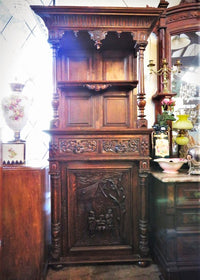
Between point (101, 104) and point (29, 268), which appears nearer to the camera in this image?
point (29, 268)

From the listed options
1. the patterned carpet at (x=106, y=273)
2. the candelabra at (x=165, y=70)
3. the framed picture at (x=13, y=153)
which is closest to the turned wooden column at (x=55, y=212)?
the patterned carpet at (x=106, y=273)

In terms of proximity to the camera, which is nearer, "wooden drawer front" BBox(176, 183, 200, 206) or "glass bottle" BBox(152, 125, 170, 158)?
"wooden drawer front" BBox(176, 183, 200, 206)

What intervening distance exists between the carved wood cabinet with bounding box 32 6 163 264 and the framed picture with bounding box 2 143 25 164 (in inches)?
9.7

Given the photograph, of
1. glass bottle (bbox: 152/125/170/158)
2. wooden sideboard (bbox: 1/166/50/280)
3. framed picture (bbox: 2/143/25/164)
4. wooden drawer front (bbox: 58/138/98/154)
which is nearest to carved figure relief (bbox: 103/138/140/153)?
wooden drawer front (bbox: 58/138/98/154)

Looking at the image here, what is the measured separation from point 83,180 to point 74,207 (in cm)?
26

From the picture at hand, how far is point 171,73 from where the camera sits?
210 cm

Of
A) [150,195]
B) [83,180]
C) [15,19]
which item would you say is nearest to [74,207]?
[83,180]

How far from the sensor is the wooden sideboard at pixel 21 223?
1530 mm

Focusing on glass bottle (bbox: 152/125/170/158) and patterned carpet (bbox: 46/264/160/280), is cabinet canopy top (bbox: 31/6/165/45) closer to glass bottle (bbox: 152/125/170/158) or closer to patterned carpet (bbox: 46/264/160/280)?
glass bottle (bbox: 152/125/170/158)

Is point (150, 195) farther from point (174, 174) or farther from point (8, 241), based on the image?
point (8, 241)

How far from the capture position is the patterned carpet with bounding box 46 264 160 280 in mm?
1628

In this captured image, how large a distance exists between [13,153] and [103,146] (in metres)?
0.76

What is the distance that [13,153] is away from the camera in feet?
5.41

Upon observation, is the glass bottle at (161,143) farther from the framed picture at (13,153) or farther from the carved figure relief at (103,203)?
the framed picture at (13,153)
